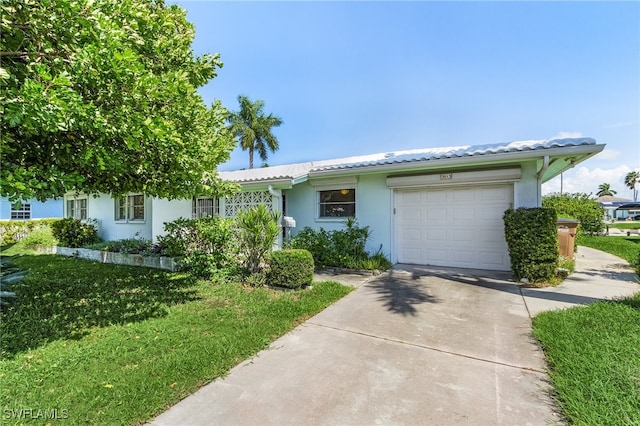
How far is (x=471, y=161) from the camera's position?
6918 millimetres

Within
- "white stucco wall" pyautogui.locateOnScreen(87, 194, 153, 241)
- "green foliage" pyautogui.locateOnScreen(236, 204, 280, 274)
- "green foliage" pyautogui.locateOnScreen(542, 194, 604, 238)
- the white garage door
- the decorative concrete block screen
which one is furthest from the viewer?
"green foliage" pyautogui.locateOnScreen(542, 194, 604, 238)

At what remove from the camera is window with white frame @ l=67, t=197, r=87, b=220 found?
14484 mm

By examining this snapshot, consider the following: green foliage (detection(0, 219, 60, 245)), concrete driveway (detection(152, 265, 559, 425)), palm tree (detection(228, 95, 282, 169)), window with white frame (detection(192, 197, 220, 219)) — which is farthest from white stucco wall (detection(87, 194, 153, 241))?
palm tree (detection(228, 95, 282, 169))

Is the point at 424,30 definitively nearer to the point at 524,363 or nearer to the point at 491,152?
the point at 491,152

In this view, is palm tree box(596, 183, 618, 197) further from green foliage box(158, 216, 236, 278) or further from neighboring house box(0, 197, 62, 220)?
neighboring house box(0, 197, 62, 220)

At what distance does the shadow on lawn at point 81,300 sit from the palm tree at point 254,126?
20854 millimetres

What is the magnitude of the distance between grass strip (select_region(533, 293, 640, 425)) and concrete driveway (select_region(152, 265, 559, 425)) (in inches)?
6.6

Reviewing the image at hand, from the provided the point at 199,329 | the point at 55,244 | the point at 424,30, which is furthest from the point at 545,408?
the point at 55,244

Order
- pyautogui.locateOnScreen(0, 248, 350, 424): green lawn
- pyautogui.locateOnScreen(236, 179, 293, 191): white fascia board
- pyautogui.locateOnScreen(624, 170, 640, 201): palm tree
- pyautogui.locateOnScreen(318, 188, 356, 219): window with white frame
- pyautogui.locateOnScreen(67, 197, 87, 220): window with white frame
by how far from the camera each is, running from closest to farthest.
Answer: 1. pyautogui.locateOnScreen(0, 248, 350, 424): green lawn
2. pyautogui.locateOnScreen(236, 179, 293, 191): white fascia board
3. pyautogui.locateOnScreen(318, 188, 356, 219): window with white frame
4. pyautogui.locateOnScreen(67, 197, 87, 220): window with white frame
5. pyautogui.locateOnScreen(624, 170, 640, 201): palm tree

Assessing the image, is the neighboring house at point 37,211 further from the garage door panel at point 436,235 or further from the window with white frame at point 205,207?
the garage door panel at point 436,235

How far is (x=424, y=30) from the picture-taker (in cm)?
778

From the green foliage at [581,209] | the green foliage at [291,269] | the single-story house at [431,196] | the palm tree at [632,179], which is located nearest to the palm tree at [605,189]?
the palm tree at [632,179]

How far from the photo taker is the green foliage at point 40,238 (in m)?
12.9

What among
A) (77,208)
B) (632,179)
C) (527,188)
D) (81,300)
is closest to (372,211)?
(527,188)
